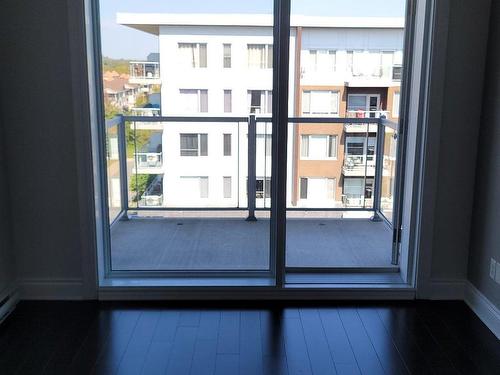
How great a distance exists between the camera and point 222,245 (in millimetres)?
3531

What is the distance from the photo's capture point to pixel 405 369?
231 cm

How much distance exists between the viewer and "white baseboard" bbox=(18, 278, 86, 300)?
3.01 metres

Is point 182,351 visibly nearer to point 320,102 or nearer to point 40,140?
point 40,140

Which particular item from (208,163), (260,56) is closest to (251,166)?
(208,163)

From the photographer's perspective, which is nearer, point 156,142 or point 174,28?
point 174,28

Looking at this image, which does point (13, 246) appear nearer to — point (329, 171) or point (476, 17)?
point (329, 171)

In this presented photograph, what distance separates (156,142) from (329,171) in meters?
1.22

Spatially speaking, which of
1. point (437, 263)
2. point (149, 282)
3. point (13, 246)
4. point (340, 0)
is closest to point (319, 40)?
point (340, 0)

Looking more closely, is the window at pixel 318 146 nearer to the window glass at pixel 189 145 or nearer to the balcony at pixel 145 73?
the window glass at pixel 189 145

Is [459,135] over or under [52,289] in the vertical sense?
over

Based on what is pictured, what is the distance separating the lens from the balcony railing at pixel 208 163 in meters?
3.16

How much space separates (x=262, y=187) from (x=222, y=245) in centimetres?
53

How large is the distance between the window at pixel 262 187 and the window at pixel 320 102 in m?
0.51

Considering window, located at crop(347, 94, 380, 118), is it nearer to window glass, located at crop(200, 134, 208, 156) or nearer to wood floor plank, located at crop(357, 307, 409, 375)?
window glass, located at crop(200, 134, 208, 156)
